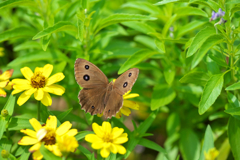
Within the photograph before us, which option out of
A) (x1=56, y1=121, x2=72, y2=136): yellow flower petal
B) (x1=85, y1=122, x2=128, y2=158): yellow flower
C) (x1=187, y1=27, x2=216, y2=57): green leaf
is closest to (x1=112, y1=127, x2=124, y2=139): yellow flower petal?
(x1=85, y1=122, x2=128, y2=158): yellow flower

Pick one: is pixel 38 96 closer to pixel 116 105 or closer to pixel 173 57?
pixel 116 105

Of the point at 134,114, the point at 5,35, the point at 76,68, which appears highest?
the point at 5,35

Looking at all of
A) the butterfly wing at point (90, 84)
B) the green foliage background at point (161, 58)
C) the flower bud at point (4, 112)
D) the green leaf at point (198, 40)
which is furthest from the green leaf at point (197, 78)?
the flower bud at point (4, 112)

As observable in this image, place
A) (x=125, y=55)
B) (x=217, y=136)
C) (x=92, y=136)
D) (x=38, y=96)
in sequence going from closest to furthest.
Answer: (x=92, y=136), (x=38, y=96), (x=125, y=55), (x=217, y=136)

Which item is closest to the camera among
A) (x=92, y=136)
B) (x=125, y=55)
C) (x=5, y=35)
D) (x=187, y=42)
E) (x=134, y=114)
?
(x=92, y=136)

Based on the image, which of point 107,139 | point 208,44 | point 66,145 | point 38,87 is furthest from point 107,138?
point 208,44

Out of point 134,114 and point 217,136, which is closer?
point 217,136

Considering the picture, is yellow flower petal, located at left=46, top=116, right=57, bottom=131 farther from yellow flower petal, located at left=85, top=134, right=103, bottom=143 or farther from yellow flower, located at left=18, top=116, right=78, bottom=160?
yellow flower petal, located at left=85, top=134, right=103, bottom=143

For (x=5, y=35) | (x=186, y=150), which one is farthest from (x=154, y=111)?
(x=5, y=35)
